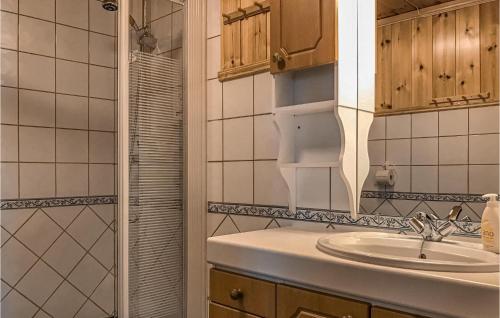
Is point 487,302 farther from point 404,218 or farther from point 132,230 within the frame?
point 132,230

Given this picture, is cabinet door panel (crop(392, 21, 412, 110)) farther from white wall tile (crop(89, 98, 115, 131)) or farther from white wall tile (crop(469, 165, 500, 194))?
white wall tile (crop(89, 98, 115, 131))

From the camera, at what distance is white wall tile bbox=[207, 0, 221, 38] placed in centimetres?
188

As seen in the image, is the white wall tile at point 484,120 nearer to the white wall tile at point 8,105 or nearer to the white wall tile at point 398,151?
the white wall tile at point 398,151

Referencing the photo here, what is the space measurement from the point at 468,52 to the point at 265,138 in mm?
786

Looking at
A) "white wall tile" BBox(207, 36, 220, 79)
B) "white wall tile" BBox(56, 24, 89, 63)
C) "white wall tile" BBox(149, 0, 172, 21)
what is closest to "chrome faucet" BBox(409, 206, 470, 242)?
"white wall tile" BBox(207, 36, 220, 79)

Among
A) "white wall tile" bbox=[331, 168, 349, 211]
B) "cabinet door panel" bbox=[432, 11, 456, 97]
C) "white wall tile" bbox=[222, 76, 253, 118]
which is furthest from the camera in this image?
"white wall tile" bbox=[222, 76, 253, 118]

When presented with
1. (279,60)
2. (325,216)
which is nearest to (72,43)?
(279,60)

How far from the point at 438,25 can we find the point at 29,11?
6.57 ft

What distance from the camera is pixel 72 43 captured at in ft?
7.63

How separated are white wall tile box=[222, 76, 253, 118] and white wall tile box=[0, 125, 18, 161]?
115 cm

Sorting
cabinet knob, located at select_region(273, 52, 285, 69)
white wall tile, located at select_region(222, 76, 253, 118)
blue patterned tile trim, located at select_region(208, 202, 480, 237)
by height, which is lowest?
blue patterned tile trim, located at select_region(208, 202, 480, 237)

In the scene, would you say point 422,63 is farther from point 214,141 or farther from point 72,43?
point 72,43

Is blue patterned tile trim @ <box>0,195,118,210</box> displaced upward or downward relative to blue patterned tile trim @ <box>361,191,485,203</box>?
downward

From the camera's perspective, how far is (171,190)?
5.94 feet
